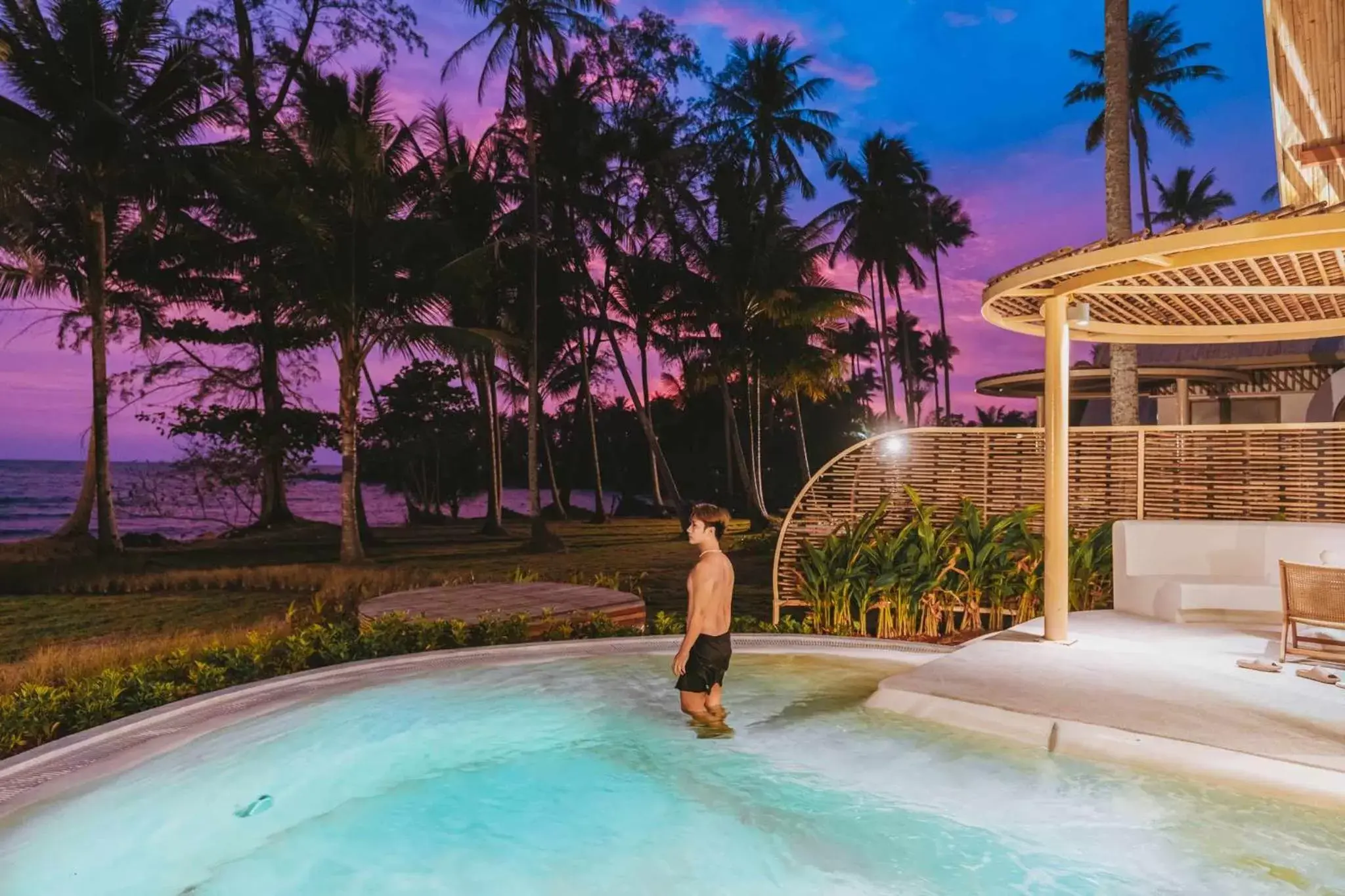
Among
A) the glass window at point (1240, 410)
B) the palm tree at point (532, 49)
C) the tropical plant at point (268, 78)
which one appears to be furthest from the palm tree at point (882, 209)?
Answer: the tropical plant at point (268, 78)

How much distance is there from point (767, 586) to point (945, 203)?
141 ft

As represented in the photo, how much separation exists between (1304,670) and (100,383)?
18.8 m

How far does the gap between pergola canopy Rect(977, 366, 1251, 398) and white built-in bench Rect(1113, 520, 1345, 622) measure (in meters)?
7.27

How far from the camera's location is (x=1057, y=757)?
4.87m

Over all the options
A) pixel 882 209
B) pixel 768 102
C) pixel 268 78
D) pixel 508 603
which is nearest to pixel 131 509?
pixel 268 78

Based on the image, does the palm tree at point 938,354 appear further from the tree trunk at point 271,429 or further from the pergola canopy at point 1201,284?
the pergola canopy at point 1201,284

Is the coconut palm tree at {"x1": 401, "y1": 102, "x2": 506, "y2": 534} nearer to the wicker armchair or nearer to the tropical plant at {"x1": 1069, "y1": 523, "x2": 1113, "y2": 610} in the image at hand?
the tropical plant at {"x1": 1069, "y1": 523, "x2": 1113, "y2": 610}

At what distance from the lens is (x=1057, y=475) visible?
6688 mm

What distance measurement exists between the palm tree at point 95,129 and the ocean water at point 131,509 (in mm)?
10760

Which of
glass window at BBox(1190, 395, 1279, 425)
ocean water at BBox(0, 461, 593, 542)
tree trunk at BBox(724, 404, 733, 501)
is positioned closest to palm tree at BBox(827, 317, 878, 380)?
ocean water at BBox(0, 461, 593, 542)

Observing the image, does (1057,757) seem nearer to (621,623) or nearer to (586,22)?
A: (621,623)

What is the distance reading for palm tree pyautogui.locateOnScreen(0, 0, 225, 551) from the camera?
1534 centimetres

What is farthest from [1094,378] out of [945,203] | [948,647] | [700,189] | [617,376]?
[945,203]

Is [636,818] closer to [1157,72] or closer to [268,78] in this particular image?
[268,78]
